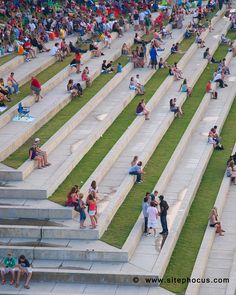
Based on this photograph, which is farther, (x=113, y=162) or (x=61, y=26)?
(x=61, y=26)

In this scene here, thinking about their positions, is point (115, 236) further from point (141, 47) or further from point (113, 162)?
point (141, 47)

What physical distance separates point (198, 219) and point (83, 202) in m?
4.92

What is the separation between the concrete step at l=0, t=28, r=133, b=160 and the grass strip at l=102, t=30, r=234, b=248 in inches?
217

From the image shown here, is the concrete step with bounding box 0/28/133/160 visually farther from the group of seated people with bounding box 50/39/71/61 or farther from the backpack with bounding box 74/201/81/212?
the backpack with bounding box 74/201/81/212

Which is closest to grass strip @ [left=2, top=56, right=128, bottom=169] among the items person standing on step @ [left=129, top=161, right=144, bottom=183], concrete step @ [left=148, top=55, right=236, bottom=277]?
person standing on step @ [left=129, top=161, right=144, bottom=183]

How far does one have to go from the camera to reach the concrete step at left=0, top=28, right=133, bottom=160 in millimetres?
38356

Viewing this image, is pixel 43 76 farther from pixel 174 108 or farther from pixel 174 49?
pixel 174 49

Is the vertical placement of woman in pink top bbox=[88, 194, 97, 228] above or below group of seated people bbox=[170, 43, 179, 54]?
above

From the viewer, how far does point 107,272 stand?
3014 cm

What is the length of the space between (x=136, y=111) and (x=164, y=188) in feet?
26.8

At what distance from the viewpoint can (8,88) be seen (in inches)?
Answer: 1729

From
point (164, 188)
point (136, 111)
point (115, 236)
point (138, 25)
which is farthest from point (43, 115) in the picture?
point (138, 25)

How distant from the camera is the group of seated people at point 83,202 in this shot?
1251 inches

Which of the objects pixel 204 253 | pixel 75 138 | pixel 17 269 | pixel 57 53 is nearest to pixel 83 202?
pixel 17 269
